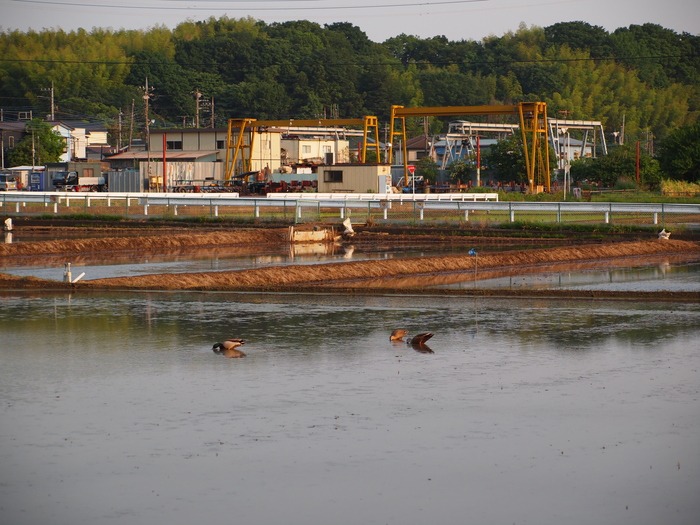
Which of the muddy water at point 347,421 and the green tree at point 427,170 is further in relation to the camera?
the green tree at point 427,170

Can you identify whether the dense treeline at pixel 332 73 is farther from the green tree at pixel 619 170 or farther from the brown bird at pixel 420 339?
the brown bird at pixel 420 339

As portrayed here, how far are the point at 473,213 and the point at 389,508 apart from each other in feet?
128

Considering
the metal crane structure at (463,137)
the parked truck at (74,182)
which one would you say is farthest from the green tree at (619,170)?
the parked truck at (74,182)

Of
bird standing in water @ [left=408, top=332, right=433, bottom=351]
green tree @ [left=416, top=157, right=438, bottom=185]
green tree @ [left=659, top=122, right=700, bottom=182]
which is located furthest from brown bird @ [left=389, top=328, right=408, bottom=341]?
green tree @ [left=416, top=157, right=438, bottom=185]

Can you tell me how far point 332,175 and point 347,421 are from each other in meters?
52.2

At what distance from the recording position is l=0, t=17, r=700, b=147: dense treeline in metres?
129

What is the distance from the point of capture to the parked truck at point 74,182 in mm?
71312

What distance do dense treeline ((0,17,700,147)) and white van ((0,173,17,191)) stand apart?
32319 mm

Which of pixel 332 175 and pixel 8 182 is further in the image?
pixel 8 182

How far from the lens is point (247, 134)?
7638 cm

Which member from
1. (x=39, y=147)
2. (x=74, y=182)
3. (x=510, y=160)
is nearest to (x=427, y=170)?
(x=510, y=160)

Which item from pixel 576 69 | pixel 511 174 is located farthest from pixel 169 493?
pixel 576 69

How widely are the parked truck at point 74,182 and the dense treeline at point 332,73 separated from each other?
38.6 metres

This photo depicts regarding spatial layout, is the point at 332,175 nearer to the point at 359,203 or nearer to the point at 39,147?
the point at 359,203
